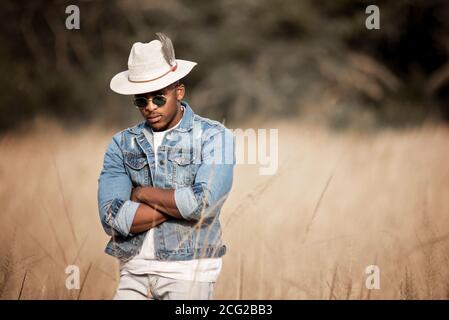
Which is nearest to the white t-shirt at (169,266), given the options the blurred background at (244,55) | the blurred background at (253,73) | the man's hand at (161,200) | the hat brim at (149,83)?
the man's hand at (161,200)

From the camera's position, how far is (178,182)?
327cm

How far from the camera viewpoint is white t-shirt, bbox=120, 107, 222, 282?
10.3ft

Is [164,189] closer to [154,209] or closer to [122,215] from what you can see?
[154,209]

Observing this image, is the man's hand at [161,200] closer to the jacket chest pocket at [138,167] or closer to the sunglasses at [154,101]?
the jacket chest pocket at [138,167]

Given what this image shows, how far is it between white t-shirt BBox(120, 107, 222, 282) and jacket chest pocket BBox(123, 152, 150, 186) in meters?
0.22

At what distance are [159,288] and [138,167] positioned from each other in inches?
19.9

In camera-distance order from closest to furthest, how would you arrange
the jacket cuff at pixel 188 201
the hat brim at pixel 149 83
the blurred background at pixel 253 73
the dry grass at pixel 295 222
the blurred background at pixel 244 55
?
1. the jacket cuff at pixel 188 201
2. the hat brim at pixel 149 83
3. the dry grass at pixel 295 222
4. the blurred background at pixel 253 73
5. the blurred background at pixel 244 55

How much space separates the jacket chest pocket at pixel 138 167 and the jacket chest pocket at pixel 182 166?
114 millimetres

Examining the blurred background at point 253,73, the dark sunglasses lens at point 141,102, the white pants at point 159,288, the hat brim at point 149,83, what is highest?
the blurred background at point 253,73

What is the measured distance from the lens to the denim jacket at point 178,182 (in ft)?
10.3

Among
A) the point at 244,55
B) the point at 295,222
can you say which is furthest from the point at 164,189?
the point at 244,55

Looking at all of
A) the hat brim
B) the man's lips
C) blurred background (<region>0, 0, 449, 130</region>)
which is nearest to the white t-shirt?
the man's lips

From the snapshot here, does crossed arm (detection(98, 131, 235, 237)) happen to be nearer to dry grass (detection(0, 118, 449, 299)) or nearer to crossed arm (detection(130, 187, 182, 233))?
crossed arm (detection(130, 187, 182, 233))

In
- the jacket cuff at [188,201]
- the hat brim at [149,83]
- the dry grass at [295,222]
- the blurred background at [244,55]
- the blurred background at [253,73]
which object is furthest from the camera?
the blurred background at [244,55]
